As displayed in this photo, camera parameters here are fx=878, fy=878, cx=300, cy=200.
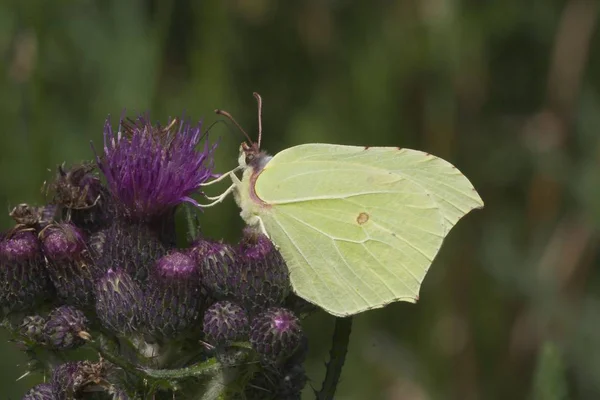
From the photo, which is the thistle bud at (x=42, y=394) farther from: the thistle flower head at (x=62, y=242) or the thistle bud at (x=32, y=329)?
the thistle flower head at (x=62, y=242)

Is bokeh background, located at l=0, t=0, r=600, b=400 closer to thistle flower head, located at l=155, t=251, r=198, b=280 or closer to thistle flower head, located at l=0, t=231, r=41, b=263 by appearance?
thistle flower head, located at l=0, t=231, r=41, b=263

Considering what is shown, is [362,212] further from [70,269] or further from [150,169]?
[70,269]

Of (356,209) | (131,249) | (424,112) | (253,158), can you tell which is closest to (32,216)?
(131,249)

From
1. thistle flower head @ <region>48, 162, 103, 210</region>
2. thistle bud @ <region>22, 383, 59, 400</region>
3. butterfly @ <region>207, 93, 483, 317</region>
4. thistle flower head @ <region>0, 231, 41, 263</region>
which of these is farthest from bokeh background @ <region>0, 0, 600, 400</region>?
thistle bud @ <region>22, 383, 59, 400</region>

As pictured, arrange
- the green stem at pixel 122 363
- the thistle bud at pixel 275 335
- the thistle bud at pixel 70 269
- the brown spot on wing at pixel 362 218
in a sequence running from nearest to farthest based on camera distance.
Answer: the green stem at pixel 122 363 < the thistle bud at pixel 275 335 < the thistle bud at pixel 70 269 < the brown spot on wing at pixel 362 218

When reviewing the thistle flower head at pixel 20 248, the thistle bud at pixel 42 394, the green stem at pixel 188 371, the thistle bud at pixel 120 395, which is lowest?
the thistle bud at pixel 42 394

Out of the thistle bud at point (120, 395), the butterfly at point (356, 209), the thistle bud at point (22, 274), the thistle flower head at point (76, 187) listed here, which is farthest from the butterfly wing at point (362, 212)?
the thistle bud at point (22, 274)
